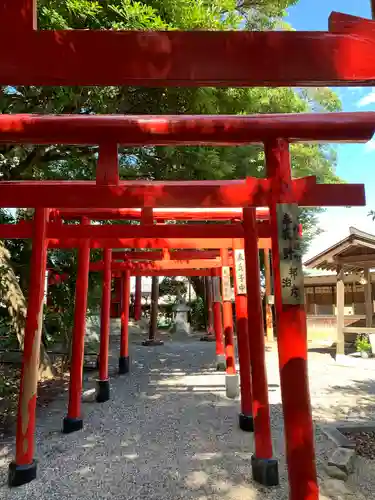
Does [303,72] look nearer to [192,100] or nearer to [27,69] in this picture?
[27,69]

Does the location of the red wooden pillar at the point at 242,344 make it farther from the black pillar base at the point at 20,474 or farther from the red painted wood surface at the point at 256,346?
the black pillar base at the point at 20,474

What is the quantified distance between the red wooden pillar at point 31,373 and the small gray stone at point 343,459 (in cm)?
301

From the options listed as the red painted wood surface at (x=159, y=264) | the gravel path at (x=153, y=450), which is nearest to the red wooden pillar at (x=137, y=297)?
the red painted wood surface at (x=159, y=264)

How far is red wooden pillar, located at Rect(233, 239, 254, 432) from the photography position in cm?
527

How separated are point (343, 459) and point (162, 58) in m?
4.07

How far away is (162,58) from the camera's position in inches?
83.4

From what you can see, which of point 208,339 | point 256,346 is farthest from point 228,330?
point 208,339

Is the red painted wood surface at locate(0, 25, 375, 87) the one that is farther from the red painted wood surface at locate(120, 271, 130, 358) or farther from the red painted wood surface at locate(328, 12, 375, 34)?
the red painted wood surface at locate(120, 271, 130, 358)

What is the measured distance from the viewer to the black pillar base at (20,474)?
13.2ft

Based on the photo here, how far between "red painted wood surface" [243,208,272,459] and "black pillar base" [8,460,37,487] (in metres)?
2.24

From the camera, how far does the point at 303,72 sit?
217 cm

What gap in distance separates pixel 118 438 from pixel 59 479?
1.22 meters

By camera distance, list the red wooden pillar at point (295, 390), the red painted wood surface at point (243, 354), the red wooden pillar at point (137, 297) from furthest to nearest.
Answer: the red wooden pillar at point (137, 297)
the red painted wood surface at point (243, 354)
the red wooden pillar at point (295, 390)

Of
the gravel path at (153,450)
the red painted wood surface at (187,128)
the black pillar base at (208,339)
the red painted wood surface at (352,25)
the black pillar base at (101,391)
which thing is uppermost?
the red painted wood surface at (352,25)
